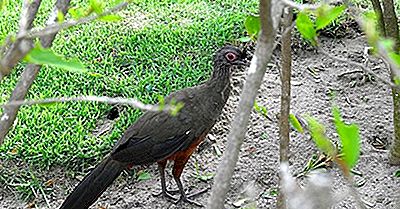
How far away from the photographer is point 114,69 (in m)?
4.57

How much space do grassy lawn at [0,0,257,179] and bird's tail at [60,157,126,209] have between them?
1.55 feet

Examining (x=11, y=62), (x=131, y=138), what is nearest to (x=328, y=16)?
(x=11, y=62)

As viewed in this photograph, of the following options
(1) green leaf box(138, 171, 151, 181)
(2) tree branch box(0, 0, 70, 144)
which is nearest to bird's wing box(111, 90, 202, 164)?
(1) green leaf box(138, 171, 151, 181)

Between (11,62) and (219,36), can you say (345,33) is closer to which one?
(219,36)

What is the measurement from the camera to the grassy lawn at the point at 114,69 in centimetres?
392

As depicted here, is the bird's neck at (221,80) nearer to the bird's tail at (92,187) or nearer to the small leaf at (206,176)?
the small leaf at (206,176)

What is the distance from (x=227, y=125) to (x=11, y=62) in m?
3.17

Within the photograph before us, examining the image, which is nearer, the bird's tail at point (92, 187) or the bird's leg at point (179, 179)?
the bird's tail at point (92, 187)

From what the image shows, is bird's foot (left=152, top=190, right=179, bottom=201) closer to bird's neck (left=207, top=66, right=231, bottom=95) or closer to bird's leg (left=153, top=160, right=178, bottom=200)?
bird's leg (left=153, top=160, right=178, bottom=200)

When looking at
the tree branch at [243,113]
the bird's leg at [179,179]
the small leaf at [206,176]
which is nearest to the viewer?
the tree branch at [243,113]

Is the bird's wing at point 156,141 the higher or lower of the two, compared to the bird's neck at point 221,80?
lower

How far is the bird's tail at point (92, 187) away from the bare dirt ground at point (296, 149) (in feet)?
0.91

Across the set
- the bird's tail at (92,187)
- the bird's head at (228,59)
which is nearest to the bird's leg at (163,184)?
the bird's tail at (92,187)

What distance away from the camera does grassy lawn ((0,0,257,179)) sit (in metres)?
3.92
